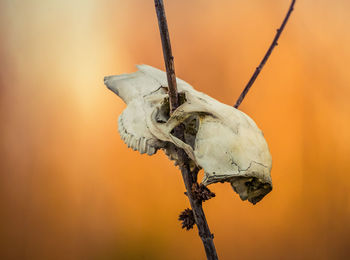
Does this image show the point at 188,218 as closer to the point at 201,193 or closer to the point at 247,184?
the point at 201,193

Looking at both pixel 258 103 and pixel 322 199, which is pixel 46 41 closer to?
pixel 258 103

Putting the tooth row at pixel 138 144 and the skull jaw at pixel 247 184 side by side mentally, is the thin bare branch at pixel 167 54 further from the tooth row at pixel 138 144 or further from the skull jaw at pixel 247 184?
the skull jaw at pixel 247 184

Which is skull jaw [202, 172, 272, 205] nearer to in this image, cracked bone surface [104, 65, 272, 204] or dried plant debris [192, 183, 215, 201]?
cracked bone surface [104, 65, 272, 204]

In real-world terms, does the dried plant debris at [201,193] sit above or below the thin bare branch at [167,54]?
below

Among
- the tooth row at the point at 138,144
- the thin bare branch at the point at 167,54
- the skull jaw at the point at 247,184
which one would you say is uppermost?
the thin bare branch at the point at 167,54

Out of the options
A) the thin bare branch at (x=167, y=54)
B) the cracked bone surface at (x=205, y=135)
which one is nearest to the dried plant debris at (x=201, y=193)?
the cracked bone surface at (x=205, y=135)

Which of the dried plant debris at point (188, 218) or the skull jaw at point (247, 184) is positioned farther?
the dried plant debris at point (188, 218)

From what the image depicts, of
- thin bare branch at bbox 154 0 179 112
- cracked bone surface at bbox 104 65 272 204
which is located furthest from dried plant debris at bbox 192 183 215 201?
thin bare branch at bbox 154 0 179 112

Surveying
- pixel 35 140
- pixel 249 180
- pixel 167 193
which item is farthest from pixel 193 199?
pixel 35 140
